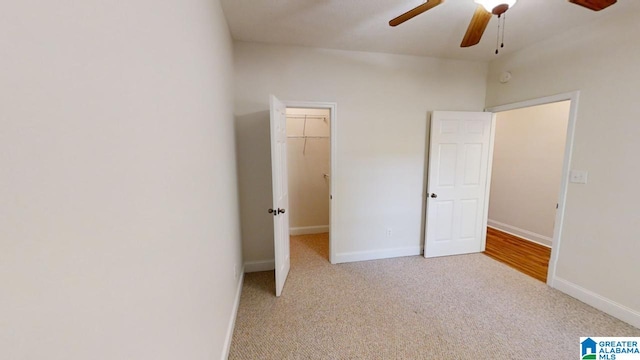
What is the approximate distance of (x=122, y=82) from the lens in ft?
1.95

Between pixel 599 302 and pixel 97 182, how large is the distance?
3575 mm

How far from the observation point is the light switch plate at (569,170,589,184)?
7.39 feet

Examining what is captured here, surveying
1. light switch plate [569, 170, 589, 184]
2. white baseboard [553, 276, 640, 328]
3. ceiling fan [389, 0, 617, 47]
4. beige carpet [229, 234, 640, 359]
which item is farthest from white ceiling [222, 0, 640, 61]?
beige carpet [229, 234, 640, 359]

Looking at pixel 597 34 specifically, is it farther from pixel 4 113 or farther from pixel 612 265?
pixel 4 113

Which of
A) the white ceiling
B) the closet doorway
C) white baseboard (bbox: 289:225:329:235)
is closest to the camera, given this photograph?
the white ceiling

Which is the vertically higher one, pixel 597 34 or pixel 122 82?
pixel 597 34

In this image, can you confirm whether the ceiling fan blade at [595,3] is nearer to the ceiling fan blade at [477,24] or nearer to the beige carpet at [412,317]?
the ceiling fan blade at [477,24]

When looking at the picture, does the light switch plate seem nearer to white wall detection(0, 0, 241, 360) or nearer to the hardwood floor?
the hardwood floor

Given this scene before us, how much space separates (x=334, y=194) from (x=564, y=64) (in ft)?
8.71

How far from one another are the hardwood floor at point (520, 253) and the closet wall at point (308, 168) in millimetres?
2563

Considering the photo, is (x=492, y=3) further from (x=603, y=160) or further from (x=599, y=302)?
(x=599, y=302)

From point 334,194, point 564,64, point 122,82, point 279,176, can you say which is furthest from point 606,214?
point 122,82

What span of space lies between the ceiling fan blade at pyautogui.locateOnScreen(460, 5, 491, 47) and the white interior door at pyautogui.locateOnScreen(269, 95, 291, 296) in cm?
162

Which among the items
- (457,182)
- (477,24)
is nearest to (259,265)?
(457,182)
